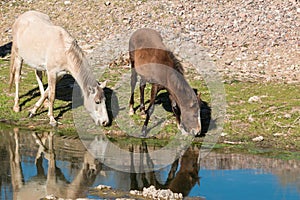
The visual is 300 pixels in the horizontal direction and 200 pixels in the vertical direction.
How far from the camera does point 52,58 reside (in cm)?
1459

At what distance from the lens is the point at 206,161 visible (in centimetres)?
1208

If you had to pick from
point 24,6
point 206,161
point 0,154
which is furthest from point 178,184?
point 24,6

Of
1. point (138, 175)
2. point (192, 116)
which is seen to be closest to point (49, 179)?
point (138, 175)

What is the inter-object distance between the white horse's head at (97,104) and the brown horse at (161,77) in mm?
946

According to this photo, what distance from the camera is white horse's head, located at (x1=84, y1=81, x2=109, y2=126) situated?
1400cm

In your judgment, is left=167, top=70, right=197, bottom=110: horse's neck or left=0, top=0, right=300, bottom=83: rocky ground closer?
left=167, top=70, right=197, bottom=110: horse's neck

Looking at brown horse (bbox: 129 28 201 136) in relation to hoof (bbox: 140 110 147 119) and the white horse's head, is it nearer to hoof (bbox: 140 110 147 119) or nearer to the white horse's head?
hoof (bbox: 140 110 147 119)

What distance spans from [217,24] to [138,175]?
468 inches

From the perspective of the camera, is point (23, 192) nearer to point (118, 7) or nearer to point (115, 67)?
point (115, 67)

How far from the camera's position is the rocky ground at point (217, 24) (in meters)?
19.2

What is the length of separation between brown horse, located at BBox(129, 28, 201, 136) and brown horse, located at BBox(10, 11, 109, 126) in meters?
1.12

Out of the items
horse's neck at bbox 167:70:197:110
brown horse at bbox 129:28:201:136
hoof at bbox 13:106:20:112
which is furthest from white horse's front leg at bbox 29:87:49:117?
horse's neck at bbox 167:70:197:110

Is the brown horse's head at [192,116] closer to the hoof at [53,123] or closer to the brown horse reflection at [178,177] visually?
the brown horse reflection at [178,177]

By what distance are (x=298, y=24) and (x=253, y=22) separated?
1509mm
